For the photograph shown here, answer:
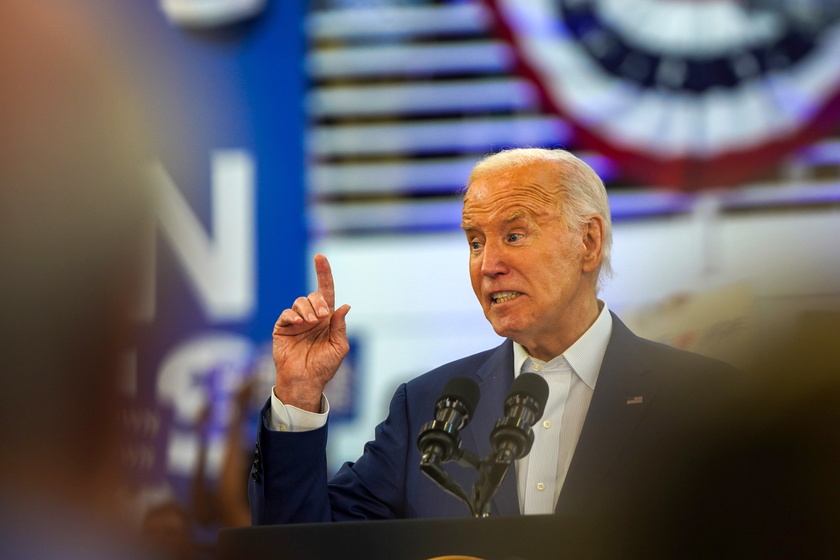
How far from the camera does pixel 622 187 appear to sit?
402 centimetres

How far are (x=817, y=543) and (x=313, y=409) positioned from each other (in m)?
1.05

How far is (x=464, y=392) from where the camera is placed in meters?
1.62

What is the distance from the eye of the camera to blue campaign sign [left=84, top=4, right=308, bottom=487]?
3.97 metres

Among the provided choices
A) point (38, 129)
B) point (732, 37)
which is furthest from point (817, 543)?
point (38, 129)

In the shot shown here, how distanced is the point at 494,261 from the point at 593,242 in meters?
0.27

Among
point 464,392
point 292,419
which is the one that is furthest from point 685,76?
point 464,392

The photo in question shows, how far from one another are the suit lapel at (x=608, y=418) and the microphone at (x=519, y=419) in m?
0.38

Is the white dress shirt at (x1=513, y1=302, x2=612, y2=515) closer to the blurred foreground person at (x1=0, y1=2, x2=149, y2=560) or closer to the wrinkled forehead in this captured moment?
the wrinkled forehead

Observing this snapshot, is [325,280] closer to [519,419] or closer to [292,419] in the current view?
[292,419]

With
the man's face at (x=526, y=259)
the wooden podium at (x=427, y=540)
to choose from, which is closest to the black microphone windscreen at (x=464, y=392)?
the wooden podium at (x=427, y=540)

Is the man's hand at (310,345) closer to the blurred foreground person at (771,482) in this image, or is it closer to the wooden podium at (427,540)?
the wooden podium at (427,540)

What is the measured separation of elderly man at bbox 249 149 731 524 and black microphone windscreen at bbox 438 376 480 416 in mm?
369

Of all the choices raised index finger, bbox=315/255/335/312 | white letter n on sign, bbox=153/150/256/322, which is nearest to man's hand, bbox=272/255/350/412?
raised index finger, bbox=315/255/335/312

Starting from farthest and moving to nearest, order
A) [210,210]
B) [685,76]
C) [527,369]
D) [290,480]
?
1. [210,210]
2. [685,76]
3. [527,369]
4. [290,480]
